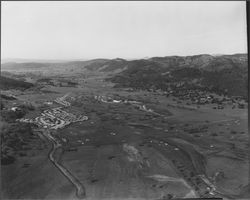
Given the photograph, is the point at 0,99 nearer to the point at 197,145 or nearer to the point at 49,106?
the point at 49,106

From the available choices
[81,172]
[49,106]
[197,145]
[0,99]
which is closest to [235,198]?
[197,145]

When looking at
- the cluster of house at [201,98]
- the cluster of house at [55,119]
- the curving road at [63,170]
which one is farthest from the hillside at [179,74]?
the curving road at [63,170]

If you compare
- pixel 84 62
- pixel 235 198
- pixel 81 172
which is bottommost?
pixel 235 198

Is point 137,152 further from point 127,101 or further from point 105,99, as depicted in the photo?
point 105,99

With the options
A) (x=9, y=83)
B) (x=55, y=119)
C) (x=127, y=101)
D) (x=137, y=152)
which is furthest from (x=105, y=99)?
(x=9, y=83)

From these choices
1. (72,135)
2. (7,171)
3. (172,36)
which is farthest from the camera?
(172,36)

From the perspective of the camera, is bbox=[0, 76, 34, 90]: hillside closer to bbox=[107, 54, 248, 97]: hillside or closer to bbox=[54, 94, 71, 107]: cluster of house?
bbox=[54, 94, 71, 107]: cluster of house
